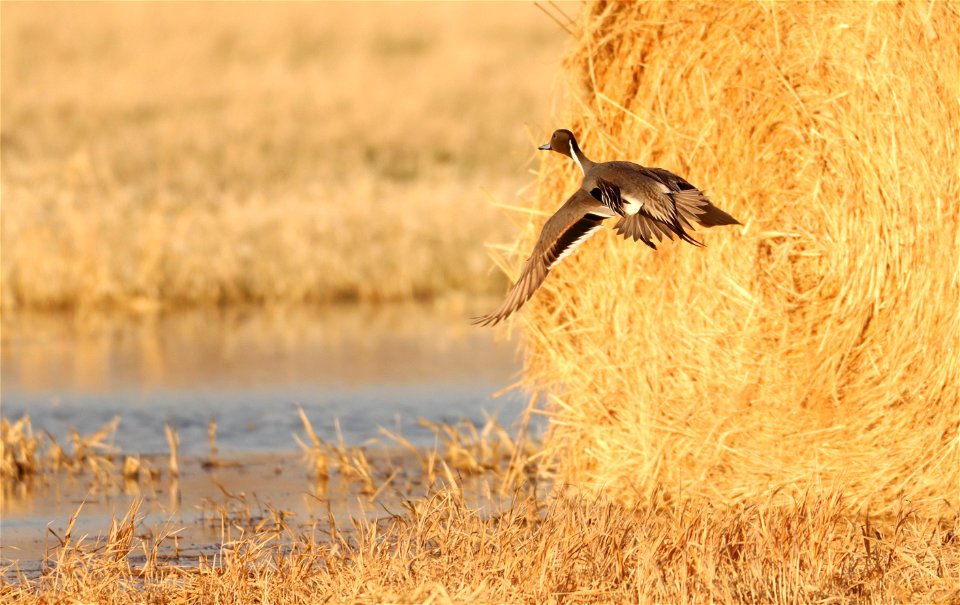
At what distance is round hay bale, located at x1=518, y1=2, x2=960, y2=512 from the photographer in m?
7.18

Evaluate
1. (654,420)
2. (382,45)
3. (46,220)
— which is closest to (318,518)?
(654,420)

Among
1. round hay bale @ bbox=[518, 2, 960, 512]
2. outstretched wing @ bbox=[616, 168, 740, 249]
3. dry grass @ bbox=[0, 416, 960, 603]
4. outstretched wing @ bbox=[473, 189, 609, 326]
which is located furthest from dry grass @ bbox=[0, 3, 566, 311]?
dry grass @ bbox=[0, 416, 960, 603]

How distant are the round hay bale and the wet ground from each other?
119 centimetres

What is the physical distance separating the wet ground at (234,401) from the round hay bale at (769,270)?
47.0 inches

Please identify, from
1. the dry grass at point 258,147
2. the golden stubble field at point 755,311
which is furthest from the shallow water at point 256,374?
the golden stubble field at point 755,311

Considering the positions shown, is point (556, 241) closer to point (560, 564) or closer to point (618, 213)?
point (618, 213)

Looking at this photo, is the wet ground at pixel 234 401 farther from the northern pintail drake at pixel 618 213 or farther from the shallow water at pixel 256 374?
the northern pintail drake at pixel 618 213

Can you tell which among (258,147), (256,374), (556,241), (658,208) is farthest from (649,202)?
(258,147)

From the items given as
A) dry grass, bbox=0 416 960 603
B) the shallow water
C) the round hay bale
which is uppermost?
the round hay bale

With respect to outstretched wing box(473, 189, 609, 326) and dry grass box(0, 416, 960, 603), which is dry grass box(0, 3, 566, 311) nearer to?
outstretched wing box(473, 189, 609, 326)

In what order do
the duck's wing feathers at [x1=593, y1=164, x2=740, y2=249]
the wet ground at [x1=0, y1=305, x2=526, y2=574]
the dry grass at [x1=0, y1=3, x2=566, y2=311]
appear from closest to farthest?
1. the duck's wing feathers at [x1=593, y1=164, x2=740, y2=249]
2. the wet ground at [x1=0, y1=305, x2=526, y2=574]
3. the dry grass at [x1=0, y1=3, x2=566, y2=311]

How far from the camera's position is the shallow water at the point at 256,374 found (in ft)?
35.2

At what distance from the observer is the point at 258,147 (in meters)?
Answer: 24.3

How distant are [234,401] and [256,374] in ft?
3.78
